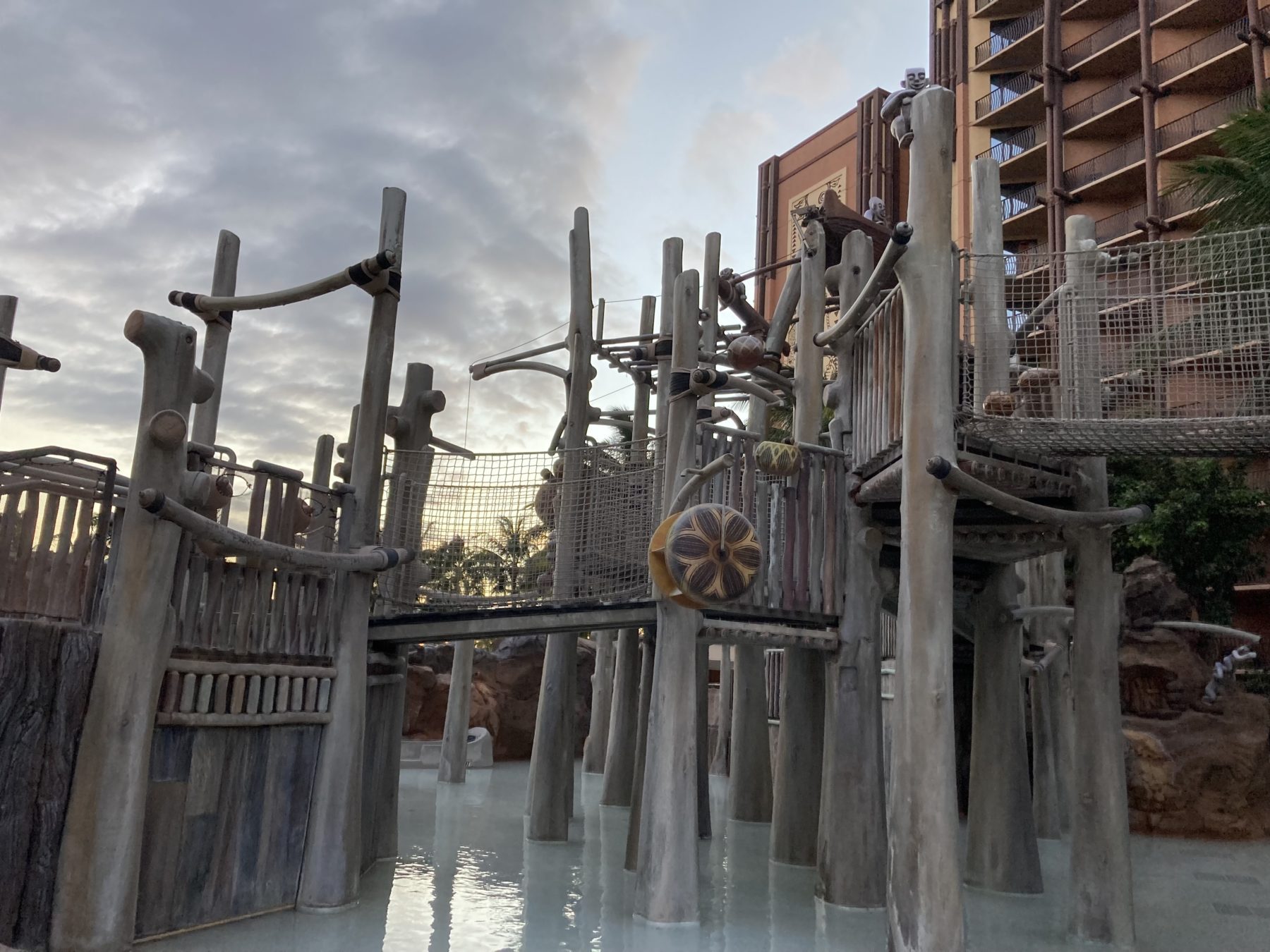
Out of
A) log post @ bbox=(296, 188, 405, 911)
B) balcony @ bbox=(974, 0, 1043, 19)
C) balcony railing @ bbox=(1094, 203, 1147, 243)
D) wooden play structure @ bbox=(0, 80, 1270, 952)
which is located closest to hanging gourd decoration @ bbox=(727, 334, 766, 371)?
wooden play structure @ bbox=(0, 80, 1270, 952)

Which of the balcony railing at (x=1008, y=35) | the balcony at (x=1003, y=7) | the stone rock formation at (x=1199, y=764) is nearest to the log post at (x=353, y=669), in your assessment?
the stone rock formation at (x=1199, y=764)

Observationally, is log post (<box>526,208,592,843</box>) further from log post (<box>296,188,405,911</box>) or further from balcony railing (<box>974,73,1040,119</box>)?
balcony railing (<box>974,73,1040,119</box>)

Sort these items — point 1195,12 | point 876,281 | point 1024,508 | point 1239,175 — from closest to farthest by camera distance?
point 1024,508 < point 876,281 < point 1239,175 < point 1195,12

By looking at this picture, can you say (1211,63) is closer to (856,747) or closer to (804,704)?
(804,704)

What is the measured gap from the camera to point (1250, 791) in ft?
48.9

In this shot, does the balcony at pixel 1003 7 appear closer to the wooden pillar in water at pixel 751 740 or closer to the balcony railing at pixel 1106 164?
the balcony railing at pixel 1106 164

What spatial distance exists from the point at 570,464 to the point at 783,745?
354 centimetres

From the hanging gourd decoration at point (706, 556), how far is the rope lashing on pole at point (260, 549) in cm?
225

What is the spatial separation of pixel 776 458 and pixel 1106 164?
90.1 ft

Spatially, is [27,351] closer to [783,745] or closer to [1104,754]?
[783,745]

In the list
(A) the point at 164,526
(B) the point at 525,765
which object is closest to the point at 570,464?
(A) the point at 164,526

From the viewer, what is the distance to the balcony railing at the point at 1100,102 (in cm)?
3075

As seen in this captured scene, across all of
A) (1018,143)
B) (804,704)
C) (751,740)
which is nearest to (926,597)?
(804,704)

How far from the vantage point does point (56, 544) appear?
21.0 ft
